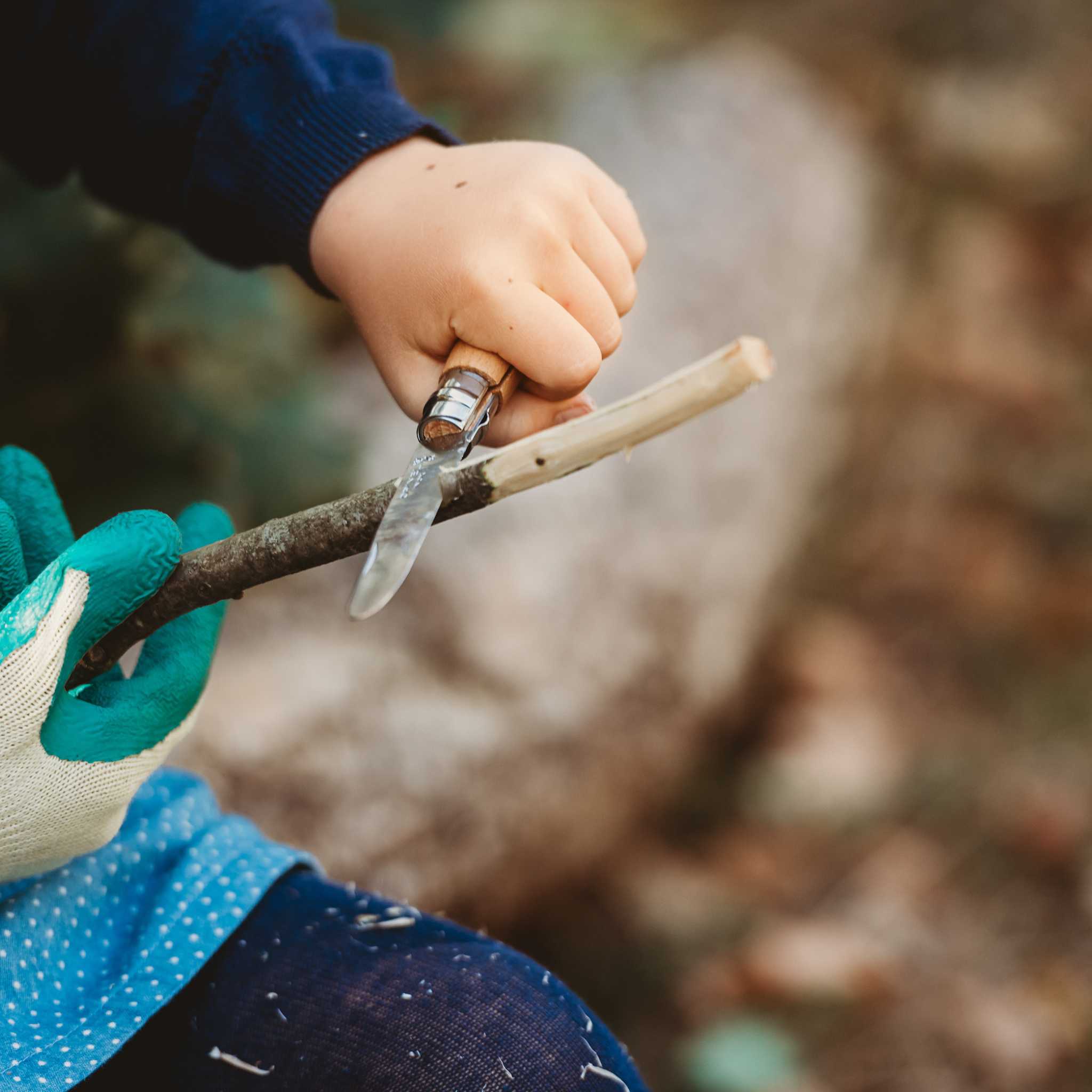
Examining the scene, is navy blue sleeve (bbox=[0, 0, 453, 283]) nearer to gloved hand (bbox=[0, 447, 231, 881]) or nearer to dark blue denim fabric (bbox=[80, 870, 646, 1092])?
gloved hand (bbox=[0, 447, 231, 881])

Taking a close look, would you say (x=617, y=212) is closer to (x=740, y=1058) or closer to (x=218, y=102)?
(x=218, y=102)

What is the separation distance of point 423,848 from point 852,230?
4.81ft

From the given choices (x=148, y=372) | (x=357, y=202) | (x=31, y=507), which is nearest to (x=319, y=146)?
(x=357, y=202)

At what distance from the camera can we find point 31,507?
0.67 meters

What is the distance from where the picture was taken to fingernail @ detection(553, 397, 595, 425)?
67 cm

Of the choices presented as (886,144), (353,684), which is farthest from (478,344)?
(886,144)

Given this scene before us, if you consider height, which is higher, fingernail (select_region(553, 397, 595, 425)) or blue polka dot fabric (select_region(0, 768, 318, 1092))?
fingernail (select_region(553, 397, 595, 425))

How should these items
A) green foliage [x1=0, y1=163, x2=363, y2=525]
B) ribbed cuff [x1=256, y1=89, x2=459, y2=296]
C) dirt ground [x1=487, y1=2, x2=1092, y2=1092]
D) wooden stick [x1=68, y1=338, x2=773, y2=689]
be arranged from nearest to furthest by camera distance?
1. wooden stick [x1=68, y1=338, x2=773, y2=689]
2. ribbed cuff [x1=256, y1=89, x2=459, y2=296]
3. green foliage [x1=0, y1=163, x2=363, y2=525]
4. dirt ground [x1=487, y1=2, x2=1092, y2=1092]

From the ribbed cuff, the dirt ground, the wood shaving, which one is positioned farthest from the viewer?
the dirt ground

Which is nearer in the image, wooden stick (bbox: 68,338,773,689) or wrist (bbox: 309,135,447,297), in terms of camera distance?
wooden stick (bbox: 68,338,773,689)

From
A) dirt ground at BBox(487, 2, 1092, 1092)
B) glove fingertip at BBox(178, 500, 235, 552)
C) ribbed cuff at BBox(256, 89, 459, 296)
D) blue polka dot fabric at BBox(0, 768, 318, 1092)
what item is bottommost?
dirt ground at BBox(487, 2, 1092, 1092)

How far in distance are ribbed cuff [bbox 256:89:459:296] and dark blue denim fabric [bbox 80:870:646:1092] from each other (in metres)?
0.51

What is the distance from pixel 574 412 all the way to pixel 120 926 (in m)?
0.47

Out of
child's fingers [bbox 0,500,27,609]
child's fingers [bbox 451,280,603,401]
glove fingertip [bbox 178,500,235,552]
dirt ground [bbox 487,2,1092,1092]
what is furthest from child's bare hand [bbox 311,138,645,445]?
dirt ground [bbox 487,2,1092,1092]
